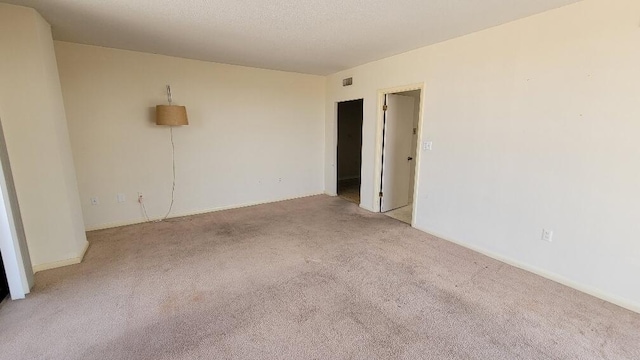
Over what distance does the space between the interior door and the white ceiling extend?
97 cm

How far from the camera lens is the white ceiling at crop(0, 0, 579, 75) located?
225cm

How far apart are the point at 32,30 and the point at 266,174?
10.7ft

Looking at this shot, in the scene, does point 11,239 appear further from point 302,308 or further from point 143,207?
point 302,308

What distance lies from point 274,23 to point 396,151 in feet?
8.98

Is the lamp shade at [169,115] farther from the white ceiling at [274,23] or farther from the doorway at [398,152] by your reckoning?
the doorway at [398,152]

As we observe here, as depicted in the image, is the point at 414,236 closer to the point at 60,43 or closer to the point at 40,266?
the point at 40,266

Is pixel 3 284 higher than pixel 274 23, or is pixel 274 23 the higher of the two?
pixel 274 23

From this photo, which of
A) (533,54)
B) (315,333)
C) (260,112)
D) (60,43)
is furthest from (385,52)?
(60,43)

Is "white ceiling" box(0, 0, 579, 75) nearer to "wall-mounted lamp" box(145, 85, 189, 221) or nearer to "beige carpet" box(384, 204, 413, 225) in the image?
"wall-mounted lamp" box(145, 85, 189, 221)

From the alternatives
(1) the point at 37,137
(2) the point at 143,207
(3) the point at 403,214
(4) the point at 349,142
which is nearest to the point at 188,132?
(2) the point at 143,207

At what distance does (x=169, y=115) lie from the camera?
3635 millimetres

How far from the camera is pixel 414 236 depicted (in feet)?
11.6

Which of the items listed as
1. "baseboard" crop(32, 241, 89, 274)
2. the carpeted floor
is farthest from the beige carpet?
"baseboard" crop(32, 241, 89, 274)

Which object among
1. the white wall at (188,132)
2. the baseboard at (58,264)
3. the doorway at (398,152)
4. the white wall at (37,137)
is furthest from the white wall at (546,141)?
the baseboard at (58,264)
